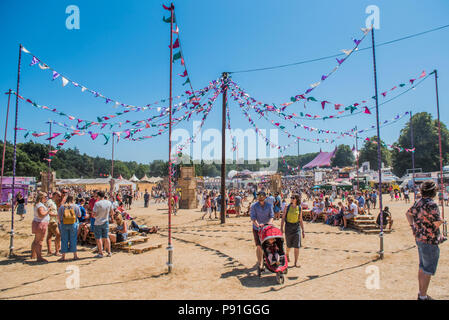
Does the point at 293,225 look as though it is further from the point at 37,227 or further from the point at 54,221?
the point at 54,221

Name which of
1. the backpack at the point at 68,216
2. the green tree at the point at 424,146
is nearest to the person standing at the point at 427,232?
the backpack at the point at 68,216

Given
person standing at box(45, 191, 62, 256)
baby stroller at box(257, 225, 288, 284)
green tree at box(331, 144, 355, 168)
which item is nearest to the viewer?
baby stroller at box(257, 225, 288, 284)

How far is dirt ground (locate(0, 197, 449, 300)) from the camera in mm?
5176

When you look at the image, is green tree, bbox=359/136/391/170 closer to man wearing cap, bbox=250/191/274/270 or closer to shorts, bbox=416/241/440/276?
man wearing cap, bbox=250/191/274/270

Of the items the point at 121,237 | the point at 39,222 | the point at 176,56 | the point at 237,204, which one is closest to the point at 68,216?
the point at 39,222

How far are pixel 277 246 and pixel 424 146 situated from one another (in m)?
60.0

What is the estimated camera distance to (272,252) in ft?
19.7

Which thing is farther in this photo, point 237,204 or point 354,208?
point 237,204

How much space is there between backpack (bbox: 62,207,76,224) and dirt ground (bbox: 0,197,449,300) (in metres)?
1.12

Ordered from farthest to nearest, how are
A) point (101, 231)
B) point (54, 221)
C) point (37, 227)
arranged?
point (54, 221), point (101, 231), point (37, 227)

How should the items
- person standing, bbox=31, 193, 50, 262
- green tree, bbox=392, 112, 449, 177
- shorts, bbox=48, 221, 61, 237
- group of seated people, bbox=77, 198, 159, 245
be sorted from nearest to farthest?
person standing, bbox=31, 193, 50, 262, shorts, bbox=48, 221, 61, 237, group of seated people, bbox=77, 198, 159, 245, green tree, bbox=392, 112, 449, 177

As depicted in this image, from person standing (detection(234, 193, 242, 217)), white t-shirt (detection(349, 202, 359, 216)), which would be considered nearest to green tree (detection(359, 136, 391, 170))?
person standing (detection(234, 193, 242, 217))

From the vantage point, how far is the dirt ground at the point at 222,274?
17.0ft
